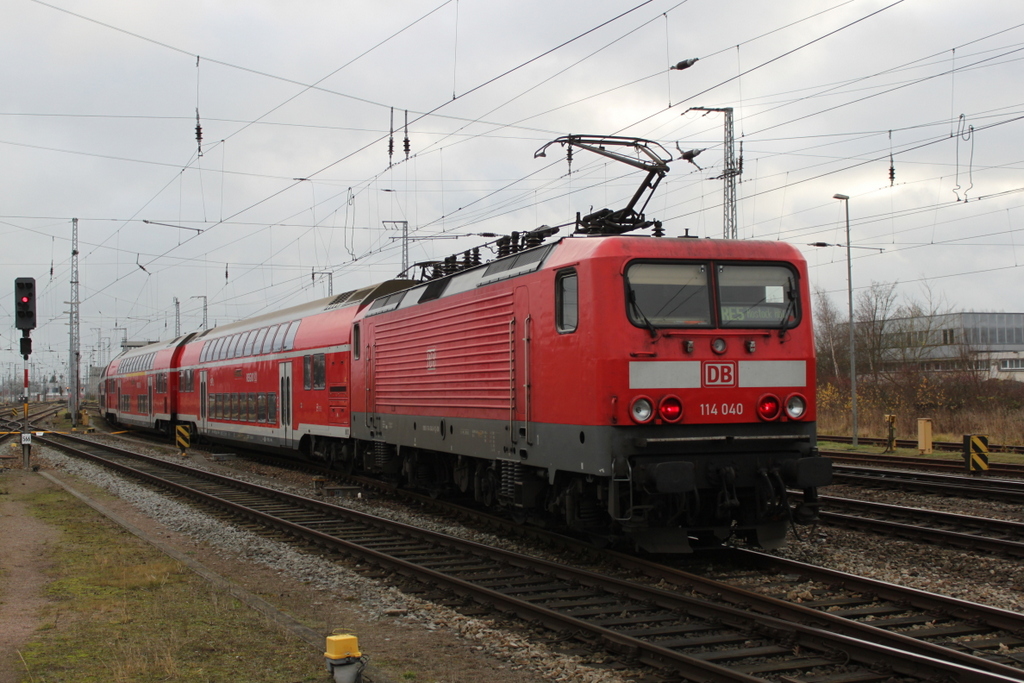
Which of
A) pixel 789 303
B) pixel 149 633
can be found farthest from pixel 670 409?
pixel 149 633

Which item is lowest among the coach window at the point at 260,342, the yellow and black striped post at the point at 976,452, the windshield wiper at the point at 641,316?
the yellow and black striped post at the point at 976,452

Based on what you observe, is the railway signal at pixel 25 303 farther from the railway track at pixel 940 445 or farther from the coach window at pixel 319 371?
the railway track at pixel 940 445

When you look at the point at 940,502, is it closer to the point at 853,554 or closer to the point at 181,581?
the point at 853,554

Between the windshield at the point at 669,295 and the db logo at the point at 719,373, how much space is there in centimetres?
42

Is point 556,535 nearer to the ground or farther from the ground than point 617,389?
nearer to the ground

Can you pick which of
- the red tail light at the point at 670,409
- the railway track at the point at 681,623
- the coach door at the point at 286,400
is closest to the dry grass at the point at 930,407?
the coach door at the point at 286,400

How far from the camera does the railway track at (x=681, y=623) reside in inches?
234

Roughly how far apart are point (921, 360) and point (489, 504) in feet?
117

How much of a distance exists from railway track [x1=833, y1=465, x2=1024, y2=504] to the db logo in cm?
761

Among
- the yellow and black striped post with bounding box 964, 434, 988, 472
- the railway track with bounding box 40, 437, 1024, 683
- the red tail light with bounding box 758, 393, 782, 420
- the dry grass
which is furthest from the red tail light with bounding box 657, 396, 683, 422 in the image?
the dry grass

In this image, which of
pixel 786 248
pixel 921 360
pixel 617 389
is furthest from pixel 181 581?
pixel 921 360

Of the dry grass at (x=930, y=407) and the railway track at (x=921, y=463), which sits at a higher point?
the dry grass at (x=930, y=407)

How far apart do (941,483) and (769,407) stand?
9.20 metres

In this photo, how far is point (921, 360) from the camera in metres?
41.9
